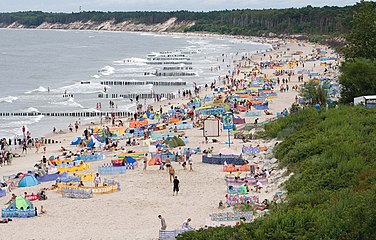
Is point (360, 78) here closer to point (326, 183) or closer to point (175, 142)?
point (175, 142)

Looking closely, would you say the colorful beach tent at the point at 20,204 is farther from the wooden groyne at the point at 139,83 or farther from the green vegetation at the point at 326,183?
the wooden groyne at the point at 139,83

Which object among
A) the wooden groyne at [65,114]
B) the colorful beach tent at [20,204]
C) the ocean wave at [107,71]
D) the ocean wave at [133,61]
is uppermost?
the colorful beach tent at [20,204]

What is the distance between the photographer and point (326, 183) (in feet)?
57.3

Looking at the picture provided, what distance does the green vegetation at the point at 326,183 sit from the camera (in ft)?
43.5

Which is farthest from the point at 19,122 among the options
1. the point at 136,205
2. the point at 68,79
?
the point at 68,79

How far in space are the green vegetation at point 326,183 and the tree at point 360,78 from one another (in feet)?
15.9

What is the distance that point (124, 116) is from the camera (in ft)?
152

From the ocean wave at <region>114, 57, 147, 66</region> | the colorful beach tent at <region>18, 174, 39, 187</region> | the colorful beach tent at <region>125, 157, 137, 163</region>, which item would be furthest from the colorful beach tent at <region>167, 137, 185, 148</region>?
the ocean wave at <region>114, 57, 147, 66</region>

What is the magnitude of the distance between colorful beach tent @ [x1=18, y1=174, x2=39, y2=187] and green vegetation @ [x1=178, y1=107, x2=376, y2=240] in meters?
9.79

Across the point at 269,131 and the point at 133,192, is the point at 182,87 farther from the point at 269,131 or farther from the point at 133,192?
the point at 133,192

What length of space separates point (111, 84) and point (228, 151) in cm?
4046

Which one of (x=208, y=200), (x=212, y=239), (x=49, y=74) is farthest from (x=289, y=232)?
(x=49, y=74)

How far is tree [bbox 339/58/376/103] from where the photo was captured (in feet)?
107

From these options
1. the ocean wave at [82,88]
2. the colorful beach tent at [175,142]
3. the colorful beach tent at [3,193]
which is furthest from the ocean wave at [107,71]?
the colorful beach tent at [3,193]
